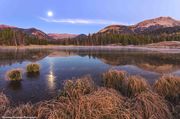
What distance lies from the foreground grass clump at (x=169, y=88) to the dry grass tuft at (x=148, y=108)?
135 inches

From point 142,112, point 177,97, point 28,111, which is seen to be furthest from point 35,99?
point 177,97

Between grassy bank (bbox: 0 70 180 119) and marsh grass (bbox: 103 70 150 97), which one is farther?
marsh grass (bbox: 103 70 150 97)

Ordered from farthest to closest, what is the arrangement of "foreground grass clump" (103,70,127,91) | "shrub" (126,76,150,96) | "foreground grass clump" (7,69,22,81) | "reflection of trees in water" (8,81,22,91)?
"foreground grass clump" (7,69,22,81)
"reflection of trees in water" (8,81,22,91)
"foreground grass clump" (103,70,127,91)
"shrub" (126,76,150,96)

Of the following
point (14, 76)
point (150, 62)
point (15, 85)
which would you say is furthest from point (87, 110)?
point (150, 62)

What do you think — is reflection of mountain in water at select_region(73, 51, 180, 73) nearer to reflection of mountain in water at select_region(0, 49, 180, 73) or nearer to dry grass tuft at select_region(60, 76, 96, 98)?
reflection of mountain in water at select_region(0, 49, 180, 73)

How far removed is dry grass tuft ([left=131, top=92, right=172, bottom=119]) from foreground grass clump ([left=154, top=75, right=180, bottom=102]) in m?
3.43

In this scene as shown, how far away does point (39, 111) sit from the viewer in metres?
8.48

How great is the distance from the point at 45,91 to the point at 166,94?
8604mm

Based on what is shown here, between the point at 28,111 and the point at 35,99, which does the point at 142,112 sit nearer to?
the point at 28,111

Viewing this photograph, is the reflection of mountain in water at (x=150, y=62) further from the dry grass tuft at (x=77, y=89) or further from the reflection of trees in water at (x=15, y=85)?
the reflection of trees in water at (x=15, y=85)

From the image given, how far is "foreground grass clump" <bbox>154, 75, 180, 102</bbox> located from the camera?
534 inches

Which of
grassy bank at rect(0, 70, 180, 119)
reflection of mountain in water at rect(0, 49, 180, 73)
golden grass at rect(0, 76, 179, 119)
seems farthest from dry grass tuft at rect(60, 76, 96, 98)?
reflection of mountain in water at rect(0, 49, 180, 73)

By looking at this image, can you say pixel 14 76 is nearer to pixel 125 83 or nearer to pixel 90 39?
pixel 125 83

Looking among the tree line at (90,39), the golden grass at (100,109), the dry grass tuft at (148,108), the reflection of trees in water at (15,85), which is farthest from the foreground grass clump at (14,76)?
the tree line at (90,39)
